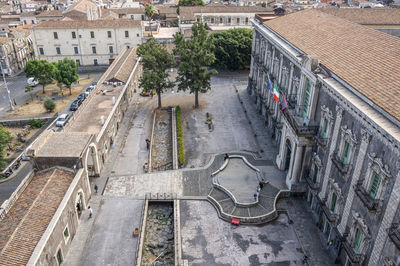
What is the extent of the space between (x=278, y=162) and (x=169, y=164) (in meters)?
14.4

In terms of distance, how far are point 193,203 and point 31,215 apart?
643 inches

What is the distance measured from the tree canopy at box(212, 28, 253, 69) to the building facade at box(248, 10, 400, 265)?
27.0 m

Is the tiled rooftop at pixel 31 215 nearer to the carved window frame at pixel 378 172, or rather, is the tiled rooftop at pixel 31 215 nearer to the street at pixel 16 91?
the carved window frame at pixel 378 172

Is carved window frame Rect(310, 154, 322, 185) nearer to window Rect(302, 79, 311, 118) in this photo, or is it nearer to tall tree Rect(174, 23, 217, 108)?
window Rect(302, 79, 311, 118)

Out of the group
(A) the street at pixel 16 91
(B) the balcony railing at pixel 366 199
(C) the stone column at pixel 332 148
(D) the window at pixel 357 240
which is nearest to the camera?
(B) the balcony railing at pixel 366 199

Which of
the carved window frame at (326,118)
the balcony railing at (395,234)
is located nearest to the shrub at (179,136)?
the carved window frame at (326,118)

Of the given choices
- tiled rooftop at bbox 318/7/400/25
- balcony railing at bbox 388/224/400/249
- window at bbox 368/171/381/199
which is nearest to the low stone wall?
window at bbox 368/171/381/199

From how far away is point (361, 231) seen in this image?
85.2ft

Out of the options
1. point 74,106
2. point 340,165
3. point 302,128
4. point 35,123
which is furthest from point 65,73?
point 340,165

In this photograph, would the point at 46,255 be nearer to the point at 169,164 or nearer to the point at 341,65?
the point at 169,164

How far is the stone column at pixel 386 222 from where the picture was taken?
2166 cm

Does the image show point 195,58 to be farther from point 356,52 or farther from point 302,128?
point 356,52

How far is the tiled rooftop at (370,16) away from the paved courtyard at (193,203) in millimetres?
26034

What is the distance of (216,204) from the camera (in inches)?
1467
